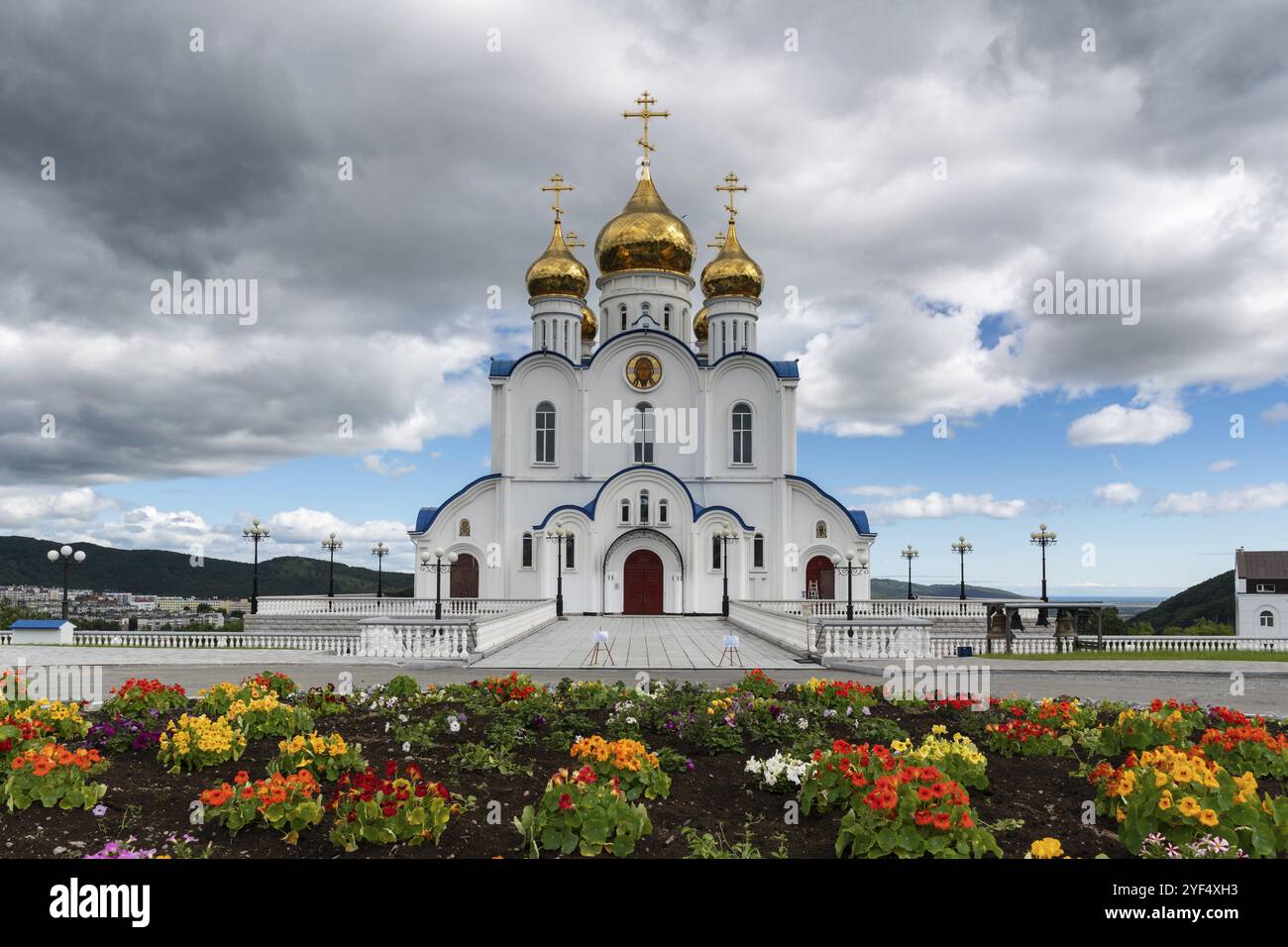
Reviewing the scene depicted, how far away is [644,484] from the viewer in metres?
36.2

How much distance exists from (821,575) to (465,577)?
1473 centimetres

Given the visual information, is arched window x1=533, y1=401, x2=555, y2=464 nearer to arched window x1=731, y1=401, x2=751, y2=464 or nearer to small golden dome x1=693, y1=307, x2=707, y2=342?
arched window x1=731, y1=401, x2=751, y2=464

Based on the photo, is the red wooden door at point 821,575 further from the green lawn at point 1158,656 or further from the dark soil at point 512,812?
the dark soil at point 512,812

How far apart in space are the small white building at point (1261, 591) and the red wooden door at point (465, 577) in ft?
142

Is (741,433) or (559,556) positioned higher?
(741,433)

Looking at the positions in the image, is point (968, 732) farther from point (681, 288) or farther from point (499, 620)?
point (681, 288)

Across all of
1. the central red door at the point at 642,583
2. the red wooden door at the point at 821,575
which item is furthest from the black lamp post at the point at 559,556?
the red wooden door at the point at 821,575

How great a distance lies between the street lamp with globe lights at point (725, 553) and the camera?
34.2m

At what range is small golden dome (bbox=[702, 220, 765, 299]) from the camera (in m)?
Answer: 42.8

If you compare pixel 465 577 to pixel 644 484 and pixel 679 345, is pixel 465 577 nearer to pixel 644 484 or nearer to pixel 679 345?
pixel 644 484

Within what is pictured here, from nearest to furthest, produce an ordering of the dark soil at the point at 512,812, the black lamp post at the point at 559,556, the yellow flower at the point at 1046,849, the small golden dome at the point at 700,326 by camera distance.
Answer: the yellow flower at the point at 1046,849
the dark soil at the point at 512,812
the black lamp post at the point at 559,556
the small golden dome at the point at 700,326

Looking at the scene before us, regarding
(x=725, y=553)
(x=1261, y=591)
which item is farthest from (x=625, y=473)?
(x=1261, y=591)

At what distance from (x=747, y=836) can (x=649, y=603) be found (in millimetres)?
30578

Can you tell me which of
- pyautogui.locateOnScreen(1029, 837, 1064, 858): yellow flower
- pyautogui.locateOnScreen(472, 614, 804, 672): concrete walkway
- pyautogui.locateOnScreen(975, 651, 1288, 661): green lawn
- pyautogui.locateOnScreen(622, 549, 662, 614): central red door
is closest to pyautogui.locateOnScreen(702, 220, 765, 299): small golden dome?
pyautogui.locateOnScreen(622, 549, 662, 614): central red door
